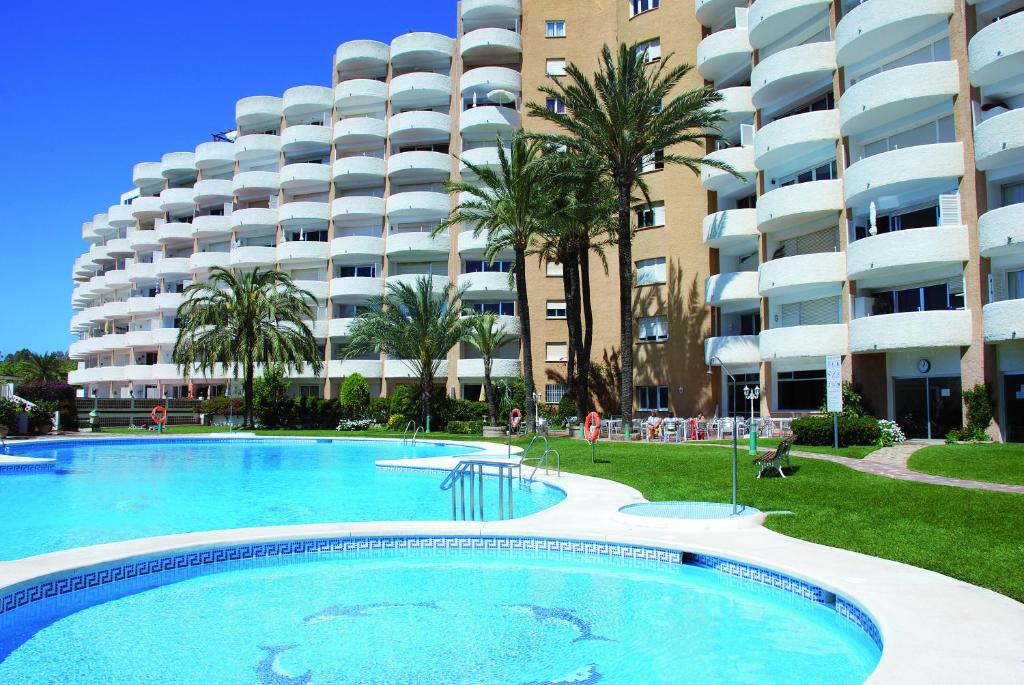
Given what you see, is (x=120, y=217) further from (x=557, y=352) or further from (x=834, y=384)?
(x=834, y=384)

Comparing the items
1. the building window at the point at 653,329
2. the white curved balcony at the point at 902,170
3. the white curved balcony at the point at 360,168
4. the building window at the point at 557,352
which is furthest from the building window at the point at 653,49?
the white curved balcony at the point at 360,168

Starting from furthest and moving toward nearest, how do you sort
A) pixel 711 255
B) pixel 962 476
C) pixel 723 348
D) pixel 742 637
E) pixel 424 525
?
pixel 711 255 → pixel 723 348 → pixel 962 476 → pixel 424 525 → pixel 742 637

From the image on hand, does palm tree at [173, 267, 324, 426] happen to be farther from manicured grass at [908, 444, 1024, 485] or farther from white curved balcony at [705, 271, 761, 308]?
manicured grass at [908, 444, 1024, 485]

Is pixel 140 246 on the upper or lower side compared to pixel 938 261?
upper

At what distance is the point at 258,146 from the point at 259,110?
8.79ft

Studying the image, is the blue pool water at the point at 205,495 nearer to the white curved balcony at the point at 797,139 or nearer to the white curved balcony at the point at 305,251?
the white curved balcony at the point at 797,139

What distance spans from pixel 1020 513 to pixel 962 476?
19.5 feet

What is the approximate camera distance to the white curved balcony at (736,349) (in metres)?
35.0

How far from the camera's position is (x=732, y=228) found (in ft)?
117

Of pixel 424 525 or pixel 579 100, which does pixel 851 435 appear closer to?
pixel 579 100

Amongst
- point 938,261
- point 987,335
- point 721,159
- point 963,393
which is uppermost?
point 721,159

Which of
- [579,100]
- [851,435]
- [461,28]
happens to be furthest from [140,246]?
[851,435]

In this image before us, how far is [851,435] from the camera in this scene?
2491 cm

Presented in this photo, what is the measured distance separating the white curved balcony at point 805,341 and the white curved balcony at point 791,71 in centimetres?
1044
